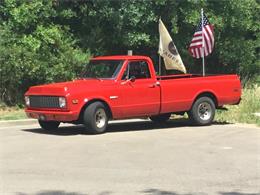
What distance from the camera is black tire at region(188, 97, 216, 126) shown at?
51.8ft

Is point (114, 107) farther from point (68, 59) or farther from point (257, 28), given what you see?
point (257, 28)

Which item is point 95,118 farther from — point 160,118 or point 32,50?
point 32,50

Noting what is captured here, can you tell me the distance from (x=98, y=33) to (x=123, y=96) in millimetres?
8044

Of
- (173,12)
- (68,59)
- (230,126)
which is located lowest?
(230,126)

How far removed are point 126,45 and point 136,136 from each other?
9.18 metres

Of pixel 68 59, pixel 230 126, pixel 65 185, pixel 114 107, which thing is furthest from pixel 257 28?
pixel 65 185

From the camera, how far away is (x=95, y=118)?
13961 millimetres

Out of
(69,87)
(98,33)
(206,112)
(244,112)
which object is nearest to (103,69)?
(69,87)

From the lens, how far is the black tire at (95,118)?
45.4 ft

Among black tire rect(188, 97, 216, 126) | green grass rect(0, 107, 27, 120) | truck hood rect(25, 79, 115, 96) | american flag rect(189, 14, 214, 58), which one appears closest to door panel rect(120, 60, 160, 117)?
truck hood rect(25, 79, 115, 96)

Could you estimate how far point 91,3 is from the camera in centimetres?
2250

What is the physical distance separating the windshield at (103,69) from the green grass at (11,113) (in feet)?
9.87

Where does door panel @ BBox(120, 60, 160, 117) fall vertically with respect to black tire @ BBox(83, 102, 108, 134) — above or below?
above

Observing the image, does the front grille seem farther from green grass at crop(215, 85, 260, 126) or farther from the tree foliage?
green grass at crop(215, 85, 260, 126)
